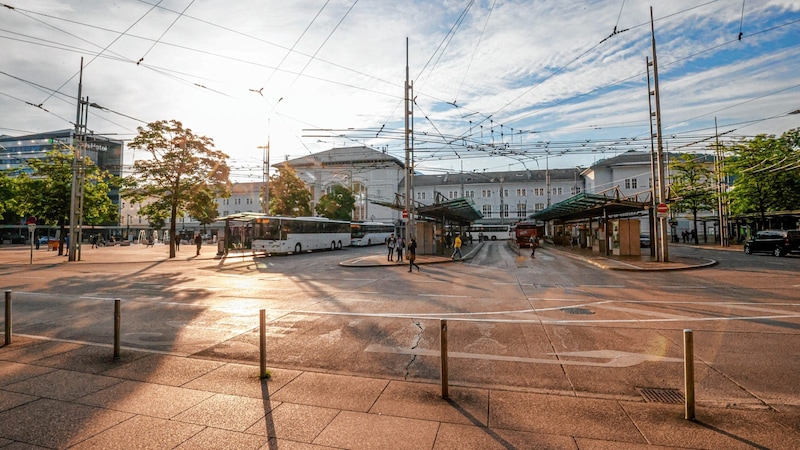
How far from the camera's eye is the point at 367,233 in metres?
52.7

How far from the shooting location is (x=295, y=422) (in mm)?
4062

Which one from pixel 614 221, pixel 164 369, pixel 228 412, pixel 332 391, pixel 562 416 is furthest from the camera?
pixel 614 221

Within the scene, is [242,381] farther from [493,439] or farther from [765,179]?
[765,179]

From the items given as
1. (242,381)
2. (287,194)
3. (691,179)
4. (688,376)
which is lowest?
(242,381)

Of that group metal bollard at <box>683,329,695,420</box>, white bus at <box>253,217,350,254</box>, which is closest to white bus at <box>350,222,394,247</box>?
white bus at <box>253,217,350,254</box>

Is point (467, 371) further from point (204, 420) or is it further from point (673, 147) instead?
point (673, 147)

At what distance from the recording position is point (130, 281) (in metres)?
16.8

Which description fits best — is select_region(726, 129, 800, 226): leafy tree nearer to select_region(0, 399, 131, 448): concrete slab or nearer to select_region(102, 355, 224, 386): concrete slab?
select_region(102, 355, 224, 386): concrete slab

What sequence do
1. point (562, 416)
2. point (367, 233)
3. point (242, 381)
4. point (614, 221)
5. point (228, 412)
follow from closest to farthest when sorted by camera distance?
point (562, 416), point (228, 412), point (242, 381), point (614, 221), point (367, 233)

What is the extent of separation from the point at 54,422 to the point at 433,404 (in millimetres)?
3976

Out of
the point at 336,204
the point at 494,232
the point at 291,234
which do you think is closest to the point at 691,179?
the point at 494,232

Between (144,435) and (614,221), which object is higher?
(614,221)

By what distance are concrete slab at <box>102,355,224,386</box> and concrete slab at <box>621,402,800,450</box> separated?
5.55 m

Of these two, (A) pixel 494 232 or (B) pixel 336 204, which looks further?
(A) pixel 494 232
